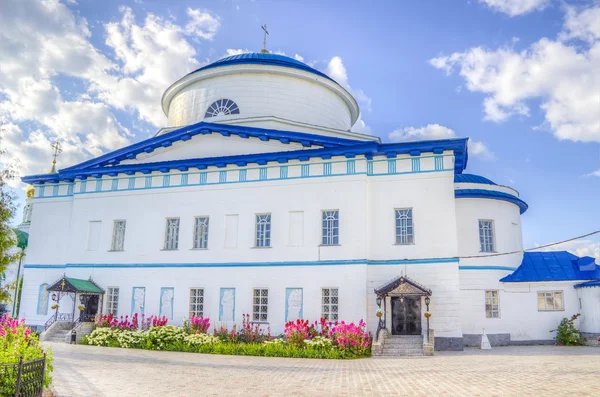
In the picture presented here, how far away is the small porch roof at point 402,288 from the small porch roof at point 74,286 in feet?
41.6

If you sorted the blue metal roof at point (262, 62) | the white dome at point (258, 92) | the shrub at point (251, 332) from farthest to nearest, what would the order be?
the blue metal roof at point (262, 62)
the white dome at point (258, 92)
the shrub at point (251, 332)

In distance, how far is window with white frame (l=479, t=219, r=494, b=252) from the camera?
22.3 meters

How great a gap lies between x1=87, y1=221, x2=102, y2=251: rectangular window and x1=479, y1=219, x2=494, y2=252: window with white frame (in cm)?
1759

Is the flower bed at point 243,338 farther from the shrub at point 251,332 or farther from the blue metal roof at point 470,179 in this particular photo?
the blue metal roof at point 470,179

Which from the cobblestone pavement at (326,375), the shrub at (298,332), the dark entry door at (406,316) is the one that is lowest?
the cobblestone pavement at (326,375)

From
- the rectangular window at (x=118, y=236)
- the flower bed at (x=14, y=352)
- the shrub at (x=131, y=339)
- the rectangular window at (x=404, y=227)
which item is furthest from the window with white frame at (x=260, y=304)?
the flower bed at (x=14, y=352)

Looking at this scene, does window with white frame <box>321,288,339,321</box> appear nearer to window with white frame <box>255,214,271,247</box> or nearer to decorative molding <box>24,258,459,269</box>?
decorative molding <box>24,258,459,269</box>

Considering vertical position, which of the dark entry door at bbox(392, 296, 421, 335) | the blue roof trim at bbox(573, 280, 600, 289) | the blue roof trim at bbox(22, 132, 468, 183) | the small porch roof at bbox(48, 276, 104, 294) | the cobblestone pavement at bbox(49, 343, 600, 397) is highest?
the blue roof trim at bbox(22, 132, 468, 183)

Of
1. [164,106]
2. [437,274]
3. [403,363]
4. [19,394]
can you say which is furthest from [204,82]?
[19,394]

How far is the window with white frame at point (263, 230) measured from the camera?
21.2 m

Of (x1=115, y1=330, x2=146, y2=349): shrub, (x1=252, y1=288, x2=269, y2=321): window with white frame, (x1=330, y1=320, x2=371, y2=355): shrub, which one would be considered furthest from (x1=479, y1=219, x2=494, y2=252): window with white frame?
(x1=115, y1=330, x2=146, y2=349): shrub

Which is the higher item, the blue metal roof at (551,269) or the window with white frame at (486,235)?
the window with white frame at (486,235)

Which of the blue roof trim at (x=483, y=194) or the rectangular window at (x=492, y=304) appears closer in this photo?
the rectangular window at (x=492, y=304)

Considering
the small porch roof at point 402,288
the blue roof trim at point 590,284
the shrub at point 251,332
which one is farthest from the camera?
the blue roof trim at point 590,284
